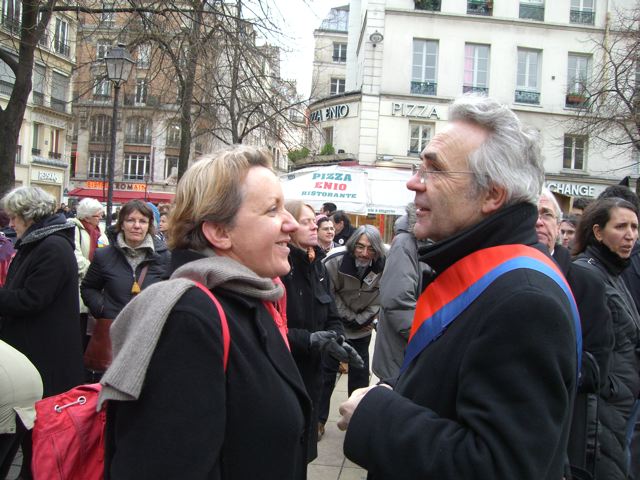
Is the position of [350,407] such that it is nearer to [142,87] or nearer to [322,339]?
[322,339]

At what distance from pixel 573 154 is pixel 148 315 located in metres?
24.8

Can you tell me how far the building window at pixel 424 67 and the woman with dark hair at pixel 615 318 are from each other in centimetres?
2000

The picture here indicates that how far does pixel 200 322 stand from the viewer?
1576 mm

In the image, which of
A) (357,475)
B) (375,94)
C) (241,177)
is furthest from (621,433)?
(375,94)

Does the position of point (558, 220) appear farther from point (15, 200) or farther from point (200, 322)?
point (15, 200)

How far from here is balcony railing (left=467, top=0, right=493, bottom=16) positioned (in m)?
23.2

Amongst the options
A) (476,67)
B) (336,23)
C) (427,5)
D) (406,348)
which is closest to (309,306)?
(406,348)

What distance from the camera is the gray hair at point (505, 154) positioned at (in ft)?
5.59

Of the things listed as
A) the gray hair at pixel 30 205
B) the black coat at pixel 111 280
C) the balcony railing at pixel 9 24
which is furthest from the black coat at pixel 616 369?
the balcony railing at pixel 9 24

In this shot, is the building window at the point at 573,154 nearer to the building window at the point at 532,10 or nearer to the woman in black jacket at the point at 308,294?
the building window at the point at 532,10

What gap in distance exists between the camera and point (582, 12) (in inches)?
922

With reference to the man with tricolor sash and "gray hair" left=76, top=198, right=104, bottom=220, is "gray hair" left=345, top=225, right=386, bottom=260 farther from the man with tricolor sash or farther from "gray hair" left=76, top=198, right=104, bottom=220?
the man with tricolor sash

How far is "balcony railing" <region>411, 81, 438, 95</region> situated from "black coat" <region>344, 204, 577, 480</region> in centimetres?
2252

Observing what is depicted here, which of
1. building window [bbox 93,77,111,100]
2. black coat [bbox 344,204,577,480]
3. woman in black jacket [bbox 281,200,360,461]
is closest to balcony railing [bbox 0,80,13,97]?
building window [bbox 93,77,111,100]
